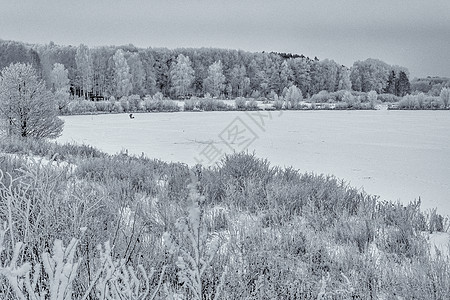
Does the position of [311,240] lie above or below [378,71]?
below

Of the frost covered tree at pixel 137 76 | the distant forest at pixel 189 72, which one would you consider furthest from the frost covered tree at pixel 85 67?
the frost covered tree at pixel 137 76

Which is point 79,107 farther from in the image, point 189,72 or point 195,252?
point 195,252

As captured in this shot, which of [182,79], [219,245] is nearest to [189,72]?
[182,79]

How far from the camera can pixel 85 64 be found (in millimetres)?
62938

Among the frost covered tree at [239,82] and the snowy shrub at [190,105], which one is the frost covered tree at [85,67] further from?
the snowy shrub at [190,105]

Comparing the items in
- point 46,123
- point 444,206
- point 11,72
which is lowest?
point 444,206

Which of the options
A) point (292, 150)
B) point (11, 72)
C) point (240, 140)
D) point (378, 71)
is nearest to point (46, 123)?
point (11, 72)

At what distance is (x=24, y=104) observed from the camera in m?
12.5

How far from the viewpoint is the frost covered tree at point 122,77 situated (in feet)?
199

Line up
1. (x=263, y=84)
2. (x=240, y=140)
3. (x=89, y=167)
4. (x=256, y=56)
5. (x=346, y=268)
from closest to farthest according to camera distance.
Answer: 1. (x=346, y=268)
2. (x=89, y=167)
3. (x=240, y=140)
4. (x=263, y=84)
5. (x=256, y=56)

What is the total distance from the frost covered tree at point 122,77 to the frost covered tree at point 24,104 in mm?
48568

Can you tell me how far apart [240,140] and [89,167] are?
28.5 ft

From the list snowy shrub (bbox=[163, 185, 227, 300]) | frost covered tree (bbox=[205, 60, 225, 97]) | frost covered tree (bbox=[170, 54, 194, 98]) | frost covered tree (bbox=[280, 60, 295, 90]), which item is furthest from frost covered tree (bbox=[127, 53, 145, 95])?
snowy shrub (bbox=[163, 185, 227, 300])

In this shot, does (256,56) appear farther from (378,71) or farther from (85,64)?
(85,64)
